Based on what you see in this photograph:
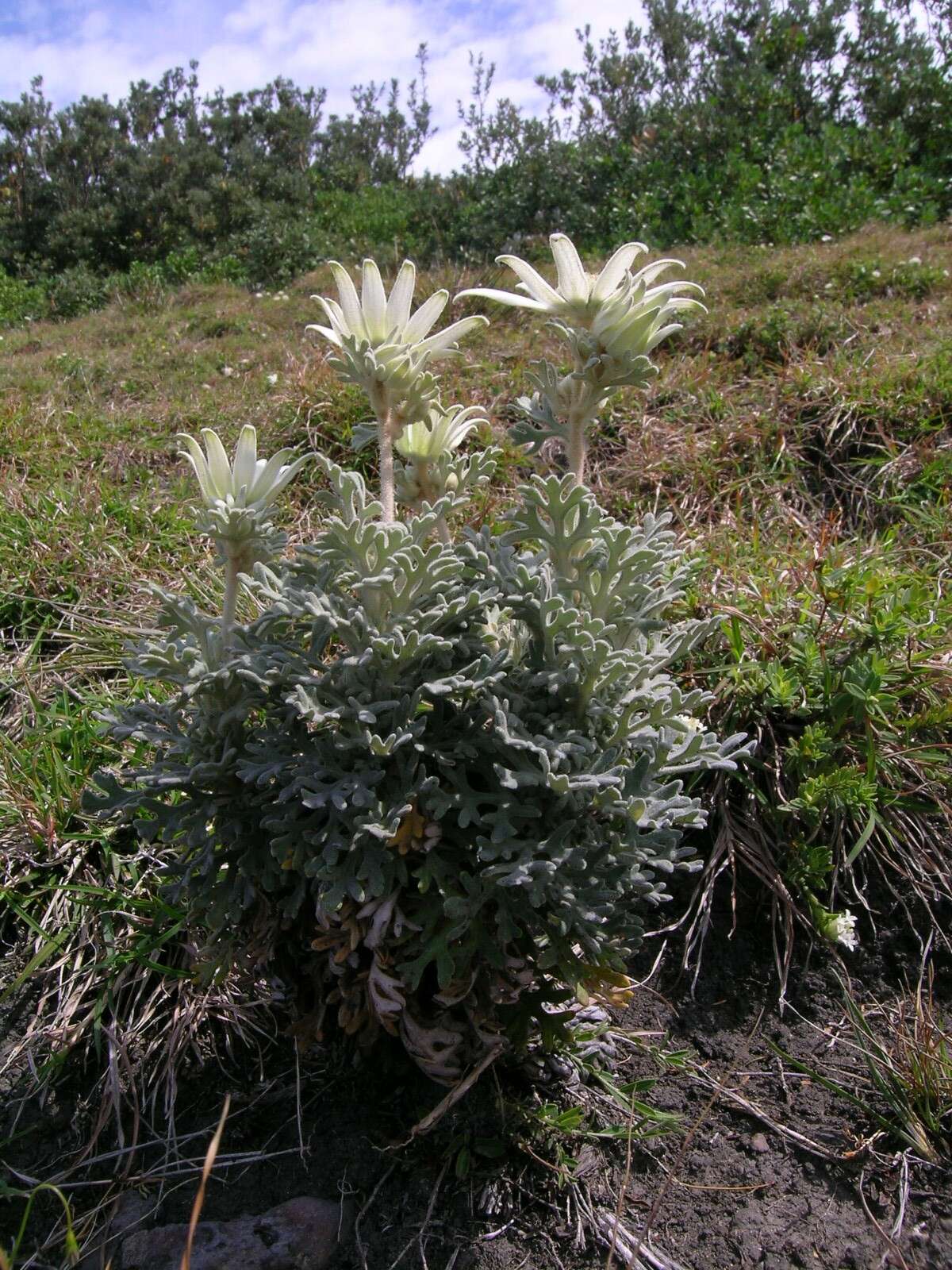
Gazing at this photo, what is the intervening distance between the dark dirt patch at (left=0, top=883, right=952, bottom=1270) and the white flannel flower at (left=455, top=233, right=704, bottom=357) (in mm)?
1473

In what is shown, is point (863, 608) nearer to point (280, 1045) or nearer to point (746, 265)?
point (280, 1045)

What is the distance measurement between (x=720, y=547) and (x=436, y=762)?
2007mm

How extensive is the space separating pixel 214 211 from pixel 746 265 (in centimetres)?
826

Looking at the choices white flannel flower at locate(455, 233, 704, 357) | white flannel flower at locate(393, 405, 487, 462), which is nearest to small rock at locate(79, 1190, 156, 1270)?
white flannel flower at locate(393, 405, 487, 462)

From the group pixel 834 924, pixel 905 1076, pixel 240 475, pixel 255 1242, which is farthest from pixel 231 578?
pixel 905 1076

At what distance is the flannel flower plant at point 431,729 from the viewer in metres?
1.54

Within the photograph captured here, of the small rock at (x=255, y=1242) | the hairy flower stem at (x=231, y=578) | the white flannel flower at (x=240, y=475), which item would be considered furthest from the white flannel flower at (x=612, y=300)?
the small rock at (x=255, y=1242)

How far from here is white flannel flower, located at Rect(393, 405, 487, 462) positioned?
1.80 m

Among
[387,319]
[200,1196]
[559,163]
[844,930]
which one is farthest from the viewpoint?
[559,163]

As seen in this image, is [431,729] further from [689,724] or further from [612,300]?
[612,300]

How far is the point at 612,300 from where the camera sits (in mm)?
1625

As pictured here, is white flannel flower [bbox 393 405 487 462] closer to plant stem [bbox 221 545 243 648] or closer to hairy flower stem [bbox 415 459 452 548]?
hairy flower stem [bbox 415 459 452 548]

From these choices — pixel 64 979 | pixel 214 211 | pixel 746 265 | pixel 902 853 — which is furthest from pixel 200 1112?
pixel 214 211

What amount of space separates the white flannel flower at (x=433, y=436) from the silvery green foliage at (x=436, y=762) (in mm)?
171
